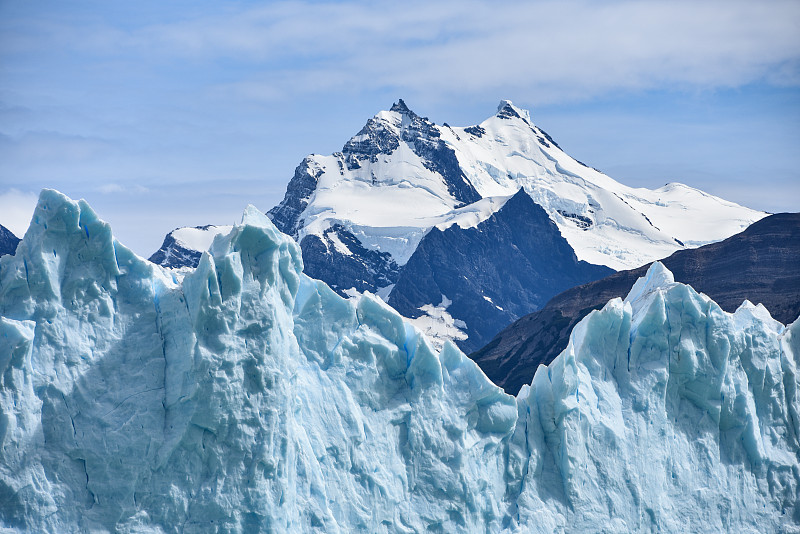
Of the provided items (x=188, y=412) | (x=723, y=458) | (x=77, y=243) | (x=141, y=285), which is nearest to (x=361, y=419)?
(x=188, y=412)

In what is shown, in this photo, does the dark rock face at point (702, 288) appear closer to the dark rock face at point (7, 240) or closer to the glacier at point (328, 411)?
the glacier at point (328, 411)

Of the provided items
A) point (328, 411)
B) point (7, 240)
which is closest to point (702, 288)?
point (328, 411)

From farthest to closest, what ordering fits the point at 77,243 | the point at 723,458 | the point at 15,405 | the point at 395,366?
the point at 723,458, the point at 395,366, the point at 77,243, the point at 15,405

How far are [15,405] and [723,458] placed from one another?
83.9ft

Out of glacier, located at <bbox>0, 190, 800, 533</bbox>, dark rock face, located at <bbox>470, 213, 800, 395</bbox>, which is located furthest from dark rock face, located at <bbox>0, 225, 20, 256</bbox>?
glacier, located at <bbox>0, 190, 800, 533</bbox>

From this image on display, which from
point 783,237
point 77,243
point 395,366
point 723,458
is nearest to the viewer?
point 77,243

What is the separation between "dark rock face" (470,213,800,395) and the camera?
106938mm

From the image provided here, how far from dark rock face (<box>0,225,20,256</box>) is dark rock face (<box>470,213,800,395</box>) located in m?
73.5

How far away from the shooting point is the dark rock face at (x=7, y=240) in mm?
163875

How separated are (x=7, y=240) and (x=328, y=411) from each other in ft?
455

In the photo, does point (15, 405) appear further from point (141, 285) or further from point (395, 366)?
point (395, 366)

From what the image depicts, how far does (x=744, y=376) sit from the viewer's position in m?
45.5

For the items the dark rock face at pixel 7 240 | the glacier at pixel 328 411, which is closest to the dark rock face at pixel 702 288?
the glacier at pixel 328 411

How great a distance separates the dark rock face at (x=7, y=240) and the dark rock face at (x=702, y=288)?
73.5 m
